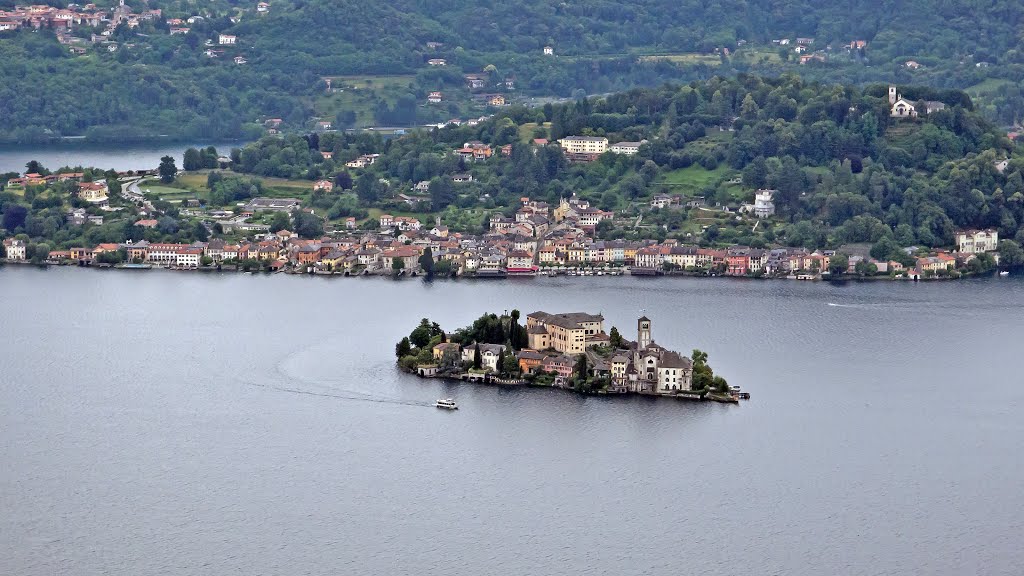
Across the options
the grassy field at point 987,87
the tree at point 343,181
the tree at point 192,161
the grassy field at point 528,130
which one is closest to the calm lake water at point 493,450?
the tree at point 343,181

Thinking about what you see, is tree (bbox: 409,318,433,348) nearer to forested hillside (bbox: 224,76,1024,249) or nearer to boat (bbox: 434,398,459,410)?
boat (bbox: 434,398,459,410)

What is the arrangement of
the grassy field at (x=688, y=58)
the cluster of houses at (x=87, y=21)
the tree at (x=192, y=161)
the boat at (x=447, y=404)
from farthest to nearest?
the grassy field at (x=688, y=58)
the cluster of houses at (x=87, y=21)
the tree at (x=192, y=161)
the boat at (x=447, y=404)

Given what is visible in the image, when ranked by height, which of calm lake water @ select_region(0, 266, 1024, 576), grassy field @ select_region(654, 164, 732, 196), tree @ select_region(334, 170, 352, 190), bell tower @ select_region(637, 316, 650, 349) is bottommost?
calm lake water @ select_region(0, 266, 1024, 576)

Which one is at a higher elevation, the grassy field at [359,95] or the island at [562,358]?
the grassy field at [359,95]

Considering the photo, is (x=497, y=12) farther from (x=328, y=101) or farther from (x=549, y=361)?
(x=549, y=361)

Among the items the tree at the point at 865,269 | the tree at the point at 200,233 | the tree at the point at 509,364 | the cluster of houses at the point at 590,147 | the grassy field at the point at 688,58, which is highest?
the grassy field at the point at 688,58

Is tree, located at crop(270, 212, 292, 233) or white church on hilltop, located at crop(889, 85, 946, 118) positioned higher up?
white church on hilltop, located at crop(889, 85, 946, 118)

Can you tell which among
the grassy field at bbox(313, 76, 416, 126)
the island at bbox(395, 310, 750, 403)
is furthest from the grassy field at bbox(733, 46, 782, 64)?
the island at bbox(395, 310, 750, 403)

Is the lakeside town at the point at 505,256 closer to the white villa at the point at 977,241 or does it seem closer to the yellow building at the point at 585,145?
the white villa at the point at 977,241

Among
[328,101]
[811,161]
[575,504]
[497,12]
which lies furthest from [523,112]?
[575,504]
